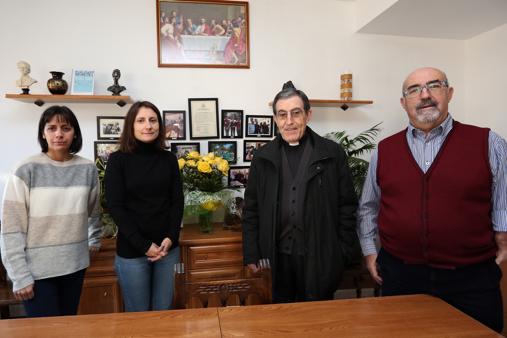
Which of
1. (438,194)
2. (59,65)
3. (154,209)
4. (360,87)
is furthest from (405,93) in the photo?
(59,65)

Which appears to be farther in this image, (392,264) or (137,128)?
(137,128)

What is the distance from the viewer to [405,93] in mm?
1516

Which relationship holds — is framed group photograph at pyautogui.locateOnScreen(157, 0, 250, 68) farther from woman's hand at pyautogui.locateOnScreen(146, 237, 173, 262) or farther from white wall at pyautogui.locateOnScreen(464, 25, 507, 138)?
white wall at pyautogui.locateOnScreen(464, 25, 507, 138)

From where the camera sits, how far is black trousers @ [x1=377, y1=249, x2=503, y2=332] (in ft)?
4.46

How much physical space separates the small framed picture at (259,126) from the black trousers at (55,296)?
166cm

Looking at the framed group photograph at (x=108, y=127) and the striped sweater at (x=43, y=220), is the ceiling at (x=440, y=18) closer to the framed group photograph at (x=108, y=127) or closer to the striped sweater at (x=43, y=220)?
the framed group photograph at (x=108, y=127)

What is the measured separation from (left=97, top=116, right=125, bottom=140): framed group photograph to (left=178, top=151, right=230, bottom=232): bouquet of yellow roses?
760 mm

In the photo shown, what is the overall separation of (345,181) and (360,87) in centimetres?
154

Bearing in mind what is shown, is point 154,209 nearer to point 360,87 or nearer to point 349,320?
point 349,320

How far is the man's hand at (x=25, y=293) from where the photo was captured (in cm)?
144

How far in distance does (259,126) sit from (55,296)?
1.87 metres

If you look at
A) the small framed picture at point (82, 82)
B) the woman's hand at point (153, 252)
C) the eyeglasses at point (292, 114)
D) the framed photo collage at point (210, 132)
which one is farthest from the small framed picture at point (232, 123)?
the woman's hand at point (153, 252)

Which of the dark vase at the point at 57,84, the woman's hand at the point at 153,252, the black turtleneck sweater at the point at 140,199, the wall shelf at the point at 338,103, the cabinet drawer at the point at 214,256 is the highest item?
the dark vase at the point at 57,84

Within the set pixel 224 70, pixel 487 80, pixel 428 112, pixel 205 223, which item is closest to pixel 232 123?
pixel 224 70
